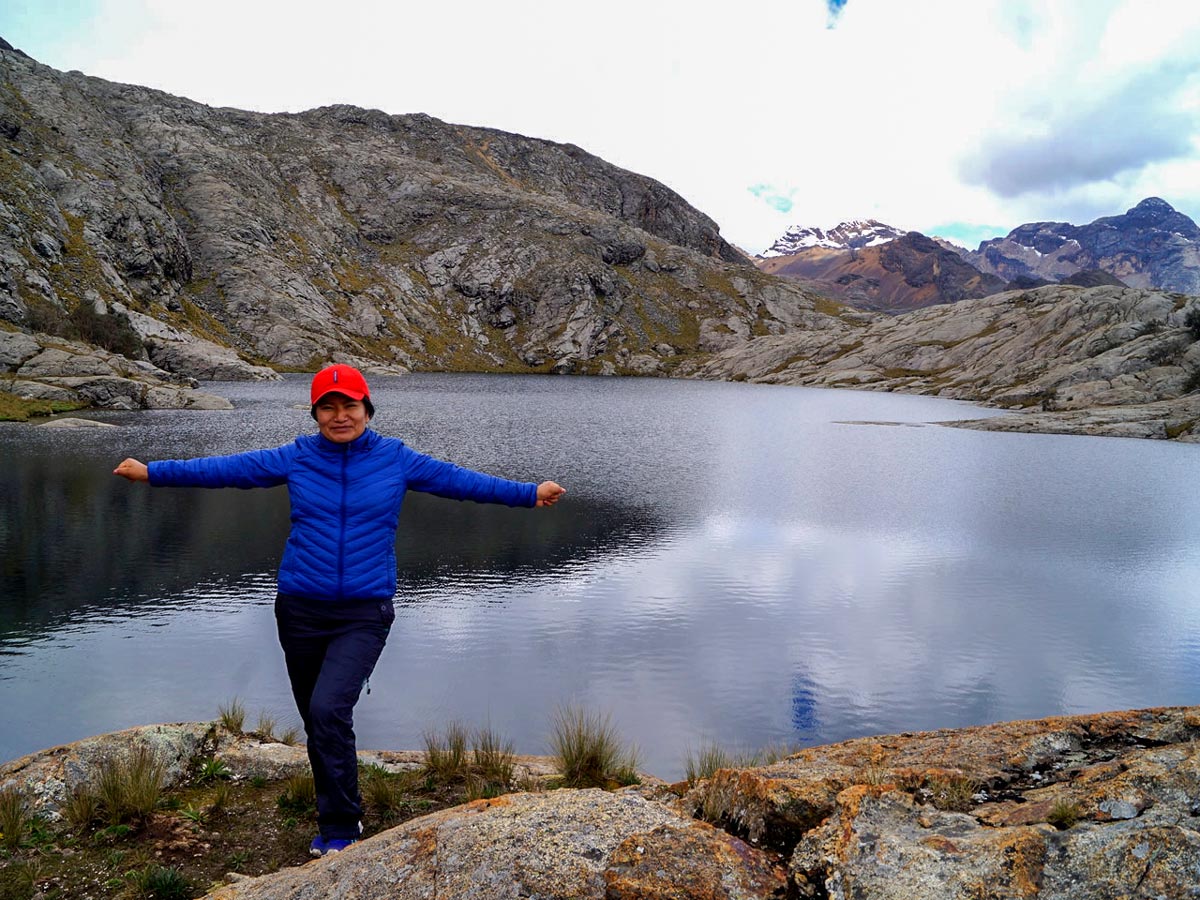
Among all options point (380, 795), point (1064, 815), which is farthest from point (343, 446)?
point (1064, 815)

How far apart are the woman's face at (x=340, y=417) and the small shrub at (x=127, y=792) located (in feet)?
13.6

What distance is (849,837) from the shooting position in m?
4.26

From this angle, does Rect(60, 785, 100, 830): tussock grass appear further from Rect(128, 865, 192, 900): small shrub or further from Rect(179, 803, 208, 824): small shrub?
Rect(128, 865, 192, 900): small shrub

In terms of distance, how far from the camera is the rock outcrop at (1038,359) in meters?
81.2

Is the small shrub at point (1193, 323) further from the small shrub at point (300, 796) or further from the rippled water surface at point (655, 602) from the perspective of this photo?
the small shrub at point (300, 796)

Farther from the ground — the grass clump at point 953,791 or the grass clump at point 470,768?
the grass clump at point 953,791

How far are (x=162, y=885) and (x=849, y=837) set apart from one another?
554 cm

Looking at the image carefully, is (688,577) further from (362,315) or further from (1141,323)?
(362,315)

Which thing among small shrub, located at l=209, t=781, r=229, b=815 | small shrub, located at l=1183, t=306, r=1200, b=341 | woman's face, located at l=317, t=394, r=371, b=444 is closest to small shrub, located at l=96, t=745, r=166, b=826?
small shrub, located at l=209, t=781, r=229, b=815

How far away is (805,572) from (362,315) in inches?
7168

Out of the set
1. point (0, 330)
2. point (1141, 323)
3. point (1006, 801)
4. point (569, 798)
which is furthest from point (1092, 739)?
point (1141, 323)

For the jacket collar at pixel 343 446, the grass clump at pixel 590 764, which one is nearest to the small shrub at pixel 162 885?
the jacket collar at pixel 343 446

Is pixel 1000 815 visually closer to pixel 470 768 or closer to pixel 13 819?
pixel 470 768

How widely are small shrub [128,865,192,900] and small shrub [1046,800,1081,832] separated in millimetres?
6461
